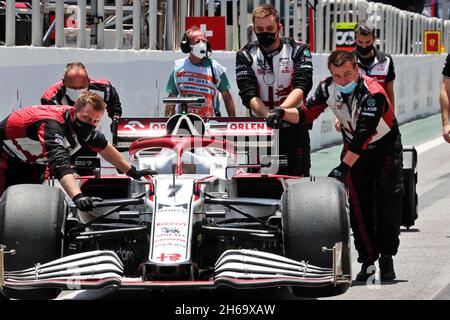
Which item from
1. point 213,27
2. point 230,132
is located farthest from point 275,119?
point 213,27

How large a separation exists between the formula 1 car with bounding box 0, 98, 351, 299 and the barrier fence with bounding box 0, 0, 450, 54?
4.34m

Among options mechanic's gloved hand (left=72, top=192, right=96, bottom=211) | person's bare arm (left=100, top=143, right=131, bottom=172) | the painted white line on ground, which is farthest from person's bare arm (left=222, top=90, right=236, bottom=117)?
the painted white line on ground

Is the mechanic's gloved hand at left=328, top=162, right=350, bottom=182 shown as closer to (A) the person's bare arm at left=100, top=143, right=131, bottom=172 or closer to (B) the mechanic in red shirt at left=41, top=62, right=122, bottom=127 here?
(A) the person's bare arm at left=100, top=143, right=131, bottom=172

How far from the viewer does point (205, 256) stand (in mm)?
8547

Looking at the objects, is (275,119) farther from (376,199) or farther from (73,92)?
(73,92)

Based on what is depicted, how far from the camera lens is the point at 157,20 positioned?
703 inches

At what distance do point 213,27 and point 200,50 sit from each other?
191 inches

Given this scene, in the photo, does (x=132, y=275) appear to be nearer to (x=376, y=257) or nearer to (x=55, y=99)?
(x=376, y=257)

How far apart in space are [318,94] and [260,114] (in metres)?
1.07

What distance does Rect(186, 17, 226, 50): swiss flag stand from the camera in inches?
702

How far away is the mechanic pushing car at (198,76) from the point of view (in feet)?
43.7

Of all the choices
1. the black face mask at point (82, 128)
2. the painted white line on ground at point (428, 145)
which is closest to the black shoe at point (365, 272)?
the black face mask at point (82, 128)

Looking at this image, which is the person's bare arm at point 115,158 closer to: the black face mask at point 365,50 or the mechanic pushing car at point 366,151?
the mechanic pushing car at point 366,151

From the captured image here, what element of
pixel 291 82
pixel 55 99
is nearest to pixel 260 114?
pixel 291 82
